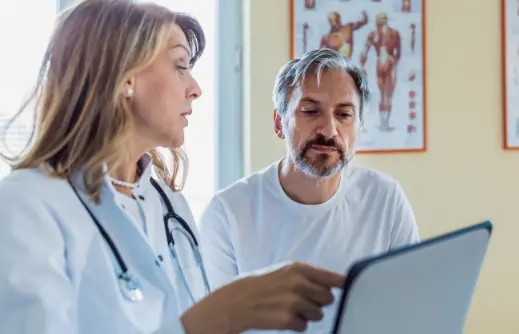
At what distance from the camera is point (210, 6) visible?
89.4 inches

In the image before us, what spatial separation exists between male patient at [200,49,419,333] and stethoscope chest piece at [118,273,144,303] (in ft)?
1.63

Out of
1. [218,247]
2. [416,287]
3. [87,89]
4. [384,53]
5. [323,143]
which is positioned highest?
[384,53]

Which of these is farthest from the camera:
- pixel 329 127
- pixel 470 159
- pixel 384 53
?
pixel 470 159

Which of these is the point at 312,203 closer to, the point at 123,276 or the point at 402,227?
the point at 402,227

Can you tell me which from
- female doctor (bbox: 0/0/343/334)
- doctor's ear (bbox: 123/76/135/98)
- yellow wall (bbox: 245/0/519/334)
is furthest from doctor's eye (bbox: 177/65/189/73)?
yellow wall (bbox: 245/0/519/334)

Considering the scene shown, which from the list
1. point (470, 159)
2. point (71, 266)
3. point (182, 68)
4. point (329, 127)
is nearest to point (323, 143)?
point (329, 127)


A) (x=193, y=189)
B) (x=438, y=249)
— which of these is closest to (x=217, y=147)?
(x=193, y=189)

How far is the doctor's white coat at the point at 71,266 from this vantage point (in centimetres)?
91

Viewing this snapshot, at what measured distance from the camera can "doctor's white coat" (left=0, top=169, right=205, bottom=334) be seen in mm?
913

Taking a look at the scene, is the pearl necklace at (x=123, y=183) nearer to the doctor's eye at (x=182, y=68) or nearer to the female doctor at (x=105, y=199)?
the female doctor at (x=105, y=199)

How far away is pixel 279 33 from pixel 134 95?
3.66 ft

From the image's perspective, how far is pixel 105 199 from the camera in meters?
1.10

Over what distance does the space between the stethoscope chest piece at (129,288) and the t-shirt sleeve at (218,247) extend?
52 centimetres

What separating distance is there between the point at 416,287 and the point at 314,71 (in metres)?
0.94
